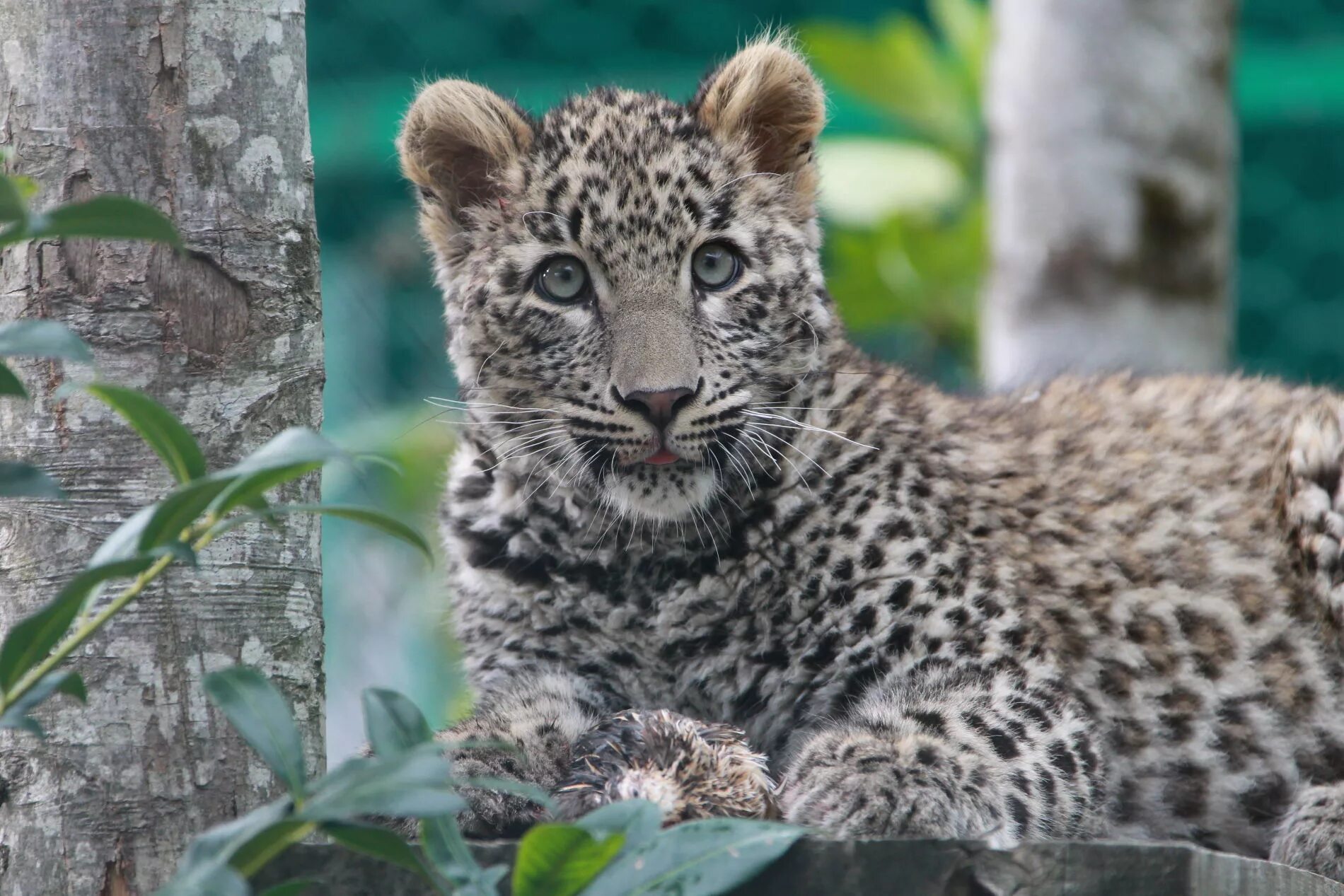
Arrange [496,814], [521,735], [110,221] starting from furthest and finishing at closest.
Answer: [521,735]
[496,814]
[110,221]

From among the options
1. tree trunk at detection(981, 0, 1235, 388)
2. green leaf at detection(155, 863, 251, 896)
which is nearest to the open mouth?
green leaf at detection(155, 863, 251, 896)

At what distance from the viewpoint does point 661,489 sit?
371 centimetres

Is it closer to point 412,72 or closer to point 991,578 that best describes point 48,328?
point 991,578

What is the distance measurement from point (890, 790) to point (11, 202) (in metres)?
1.96

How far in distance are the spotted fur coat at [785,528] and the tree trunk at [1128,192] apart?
1916mm

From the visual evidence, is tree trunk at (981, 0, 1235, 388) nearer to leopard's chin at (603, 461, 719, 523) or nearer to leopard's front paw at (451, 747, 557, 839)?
leopard's chin at (603, 461, 719, 523)

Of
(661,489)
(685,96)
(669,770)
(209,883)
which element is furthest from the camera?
(685,96)

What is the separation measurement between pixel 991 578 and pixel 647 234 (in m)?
1.13

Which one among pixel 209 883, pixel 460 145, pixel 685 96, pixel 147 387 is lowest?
pixel 209 883

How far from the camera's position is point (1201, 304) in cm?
626

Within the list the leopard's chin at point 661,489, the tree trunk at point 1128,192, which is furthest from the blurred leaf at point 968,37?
the leopard's chin at point 661,489

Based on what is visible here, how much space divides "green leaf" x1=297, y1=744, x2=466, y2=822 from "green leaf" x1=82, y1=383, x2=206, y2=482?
45 cm

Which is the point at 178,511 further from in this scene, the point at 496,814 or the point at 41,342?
the point at 496,814

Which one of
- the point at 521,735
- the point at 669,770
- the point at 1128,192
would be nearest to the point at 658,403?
the point at 521,735
